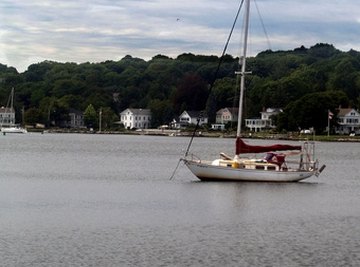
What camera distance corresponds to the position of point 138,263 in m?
28.1

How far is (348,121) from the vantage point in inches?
7347

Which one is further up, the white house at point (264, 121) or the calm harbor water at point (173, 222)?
the white house at point (264, 121)

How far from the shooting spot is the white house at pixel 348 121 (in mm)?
183500

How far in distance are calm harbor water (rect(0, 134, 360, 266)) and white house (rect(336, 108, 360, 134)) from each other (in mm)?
122938

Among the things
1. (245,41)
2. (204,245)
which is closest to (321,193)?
(245,41)

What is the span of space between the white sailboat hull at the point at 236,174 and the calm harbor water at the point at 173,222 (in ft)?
1.61

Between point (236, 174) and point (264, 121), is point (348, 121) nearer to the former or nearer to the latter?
point (264, 121)

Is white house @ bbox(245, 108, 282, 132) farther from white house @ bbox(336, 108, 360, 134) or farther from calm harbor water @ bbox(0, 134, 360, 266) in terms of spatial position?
calm harbor water @ bbox(0, 134, 360, 266)

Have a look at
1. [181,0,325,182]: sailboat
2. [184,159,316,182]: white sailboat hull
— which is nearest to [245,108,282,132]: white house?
[181,0,325,182]: sailboat

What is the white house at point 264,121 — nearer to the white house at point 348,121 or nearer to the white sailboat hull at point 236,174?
the white house at point 348,121

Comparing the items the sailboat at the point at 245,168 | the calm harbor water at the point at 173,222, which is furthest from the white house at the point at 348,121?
the sailboat at the point at 245,168

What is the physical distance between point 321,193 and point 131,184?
12.5m

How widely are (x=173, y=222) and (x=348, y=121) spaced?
15409cm

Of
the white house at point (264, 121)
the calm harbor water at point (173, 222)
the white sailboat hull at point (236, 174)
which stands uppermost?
the white house at point (264, 121)
